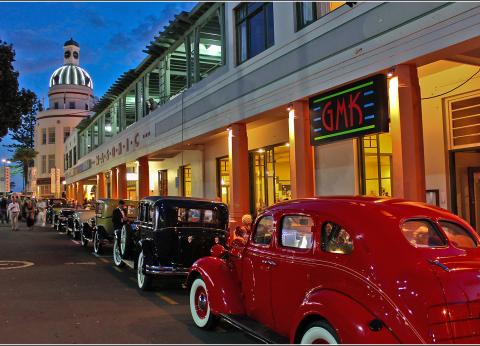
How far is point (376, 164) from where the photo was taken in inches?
479

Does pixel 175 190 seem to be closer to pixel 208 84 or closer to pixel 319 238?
pixel 208 84

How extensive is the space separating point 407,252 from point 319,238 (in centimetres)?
93

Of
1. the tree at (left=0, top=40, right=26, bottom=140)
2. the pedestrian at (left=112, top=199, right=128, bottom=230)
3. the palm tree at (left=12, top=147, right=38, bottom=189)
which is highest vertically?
the palm tree at (left=12, top=147, right=38, bottom=189)

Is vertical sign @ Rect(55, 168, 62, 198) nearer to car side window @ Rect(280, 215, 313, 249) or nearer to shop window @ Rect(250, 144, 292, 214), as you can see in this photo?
shop window @ Rect(250, 144, 292, 214)

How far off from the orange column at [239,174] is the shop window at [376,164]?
4.25 m

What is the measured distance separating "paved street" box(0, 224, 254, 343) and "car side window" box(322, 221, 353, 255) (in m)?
2.27

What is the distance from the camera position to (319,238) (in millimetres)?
4895

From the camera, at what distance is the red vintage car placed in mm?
3934

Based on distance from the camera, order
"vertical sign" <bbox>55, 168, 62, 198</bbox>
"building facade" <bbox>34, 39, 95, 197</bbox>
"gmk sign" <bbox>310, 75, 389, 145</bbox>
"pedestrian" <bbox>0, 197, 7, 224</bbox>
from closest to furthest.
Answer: "gmk sign" <bbox>310, 75, 389, 145</bbox>, "pedestrian" <bbox>0, 197, 7, 224</bbox>, "vertical sign" <bbox>55, 168, 62, 198</bbox>, "building facade" <bbox>34, 39, 95, 197</bbox>

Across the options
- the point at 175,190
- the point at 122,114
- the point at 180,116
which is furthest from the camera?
the point at 122,114

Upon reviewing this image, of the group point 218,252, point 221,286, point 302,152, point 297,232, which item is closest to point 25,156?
point 302,152

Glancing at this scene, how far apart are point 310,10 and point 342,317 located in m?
9.42

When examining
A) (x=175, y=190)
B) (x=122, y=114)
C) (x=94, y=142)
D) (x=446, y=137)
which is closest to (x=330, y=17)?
(x=446, y=137)

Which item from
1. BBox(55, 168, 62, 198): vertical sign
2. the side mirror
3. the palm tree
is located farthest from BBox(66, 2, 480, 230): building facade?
the palm tree
